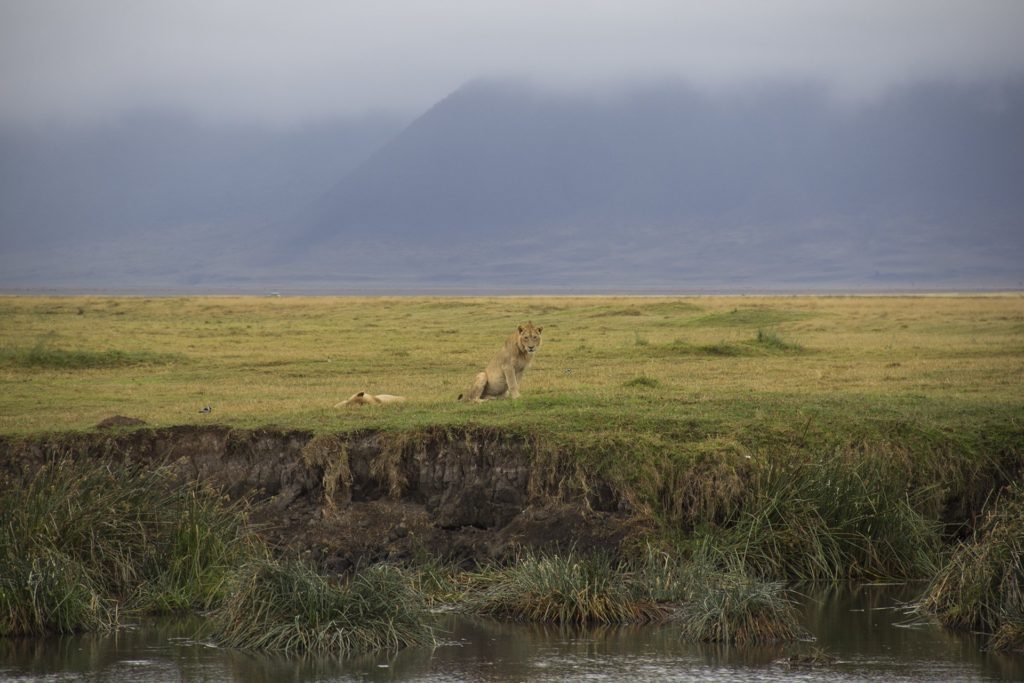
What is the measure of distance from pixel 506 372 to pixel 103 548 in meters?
8.12

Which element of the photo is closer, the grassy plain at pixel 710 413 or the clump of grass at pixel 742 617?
the clump of grass at pixel 742 617

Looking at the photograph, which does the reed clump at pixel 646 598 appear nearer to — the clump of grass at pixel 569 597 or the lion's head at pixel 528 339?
the clump of grass at pixel 569 597

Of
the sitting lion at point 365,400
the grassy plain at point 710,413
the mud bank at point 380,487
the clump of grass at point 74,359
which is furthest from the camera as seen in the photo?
the clump of grass at point 74,359

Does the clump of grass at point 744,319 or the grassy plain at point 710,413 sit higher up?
the clump of grass at point 744,319

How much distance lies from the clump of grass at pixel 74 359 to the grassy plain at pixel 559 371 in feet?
0.15

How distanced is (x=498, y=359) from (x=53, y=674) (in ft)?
33.1

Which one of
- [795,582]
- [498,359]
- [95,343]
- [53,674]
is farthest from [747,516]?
[95,343]

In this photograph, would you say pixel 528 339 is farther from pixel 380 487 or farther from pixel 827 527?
pixel 827 527

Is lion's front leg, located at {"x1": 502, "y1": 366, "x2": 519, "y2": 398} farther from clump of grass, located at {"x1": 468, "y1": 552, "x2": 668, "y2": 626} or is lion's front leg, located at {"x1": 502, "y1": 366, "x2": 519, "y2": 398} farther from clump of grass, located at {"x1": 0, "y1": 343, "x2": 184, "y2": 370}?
clump of grass, located at {"x1": 0, "y1": 343, "x2": 184, "y2": 370}

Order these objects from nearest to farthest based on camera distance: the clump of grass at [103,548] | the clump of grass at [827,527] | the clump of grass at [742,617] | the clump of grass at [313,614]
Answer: the clump of grass at [313,614] → the clump of grass at [742,617] → the clump of grass at [103,548] → the clump of grass at [827,527]

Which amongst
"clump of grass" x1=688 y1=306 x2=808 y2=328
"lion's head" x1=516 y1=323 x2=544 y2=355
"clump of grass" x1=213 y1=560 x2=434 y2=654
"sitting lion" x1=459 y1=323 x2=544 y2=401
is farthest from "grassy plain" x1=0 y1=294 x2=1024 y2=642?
"clump of grass" x1=688 y1=306 x2=808 y2=328

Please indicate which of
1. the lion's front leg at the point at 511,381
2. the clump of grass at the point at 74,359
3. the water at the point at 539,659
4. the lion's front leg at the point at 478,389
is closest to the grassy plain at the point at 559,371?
the clump of grass at the point at 74,359

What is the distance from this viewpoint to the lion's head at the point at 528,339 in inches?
879

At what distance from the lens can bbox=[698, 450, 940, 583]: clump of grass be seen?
1639cm
